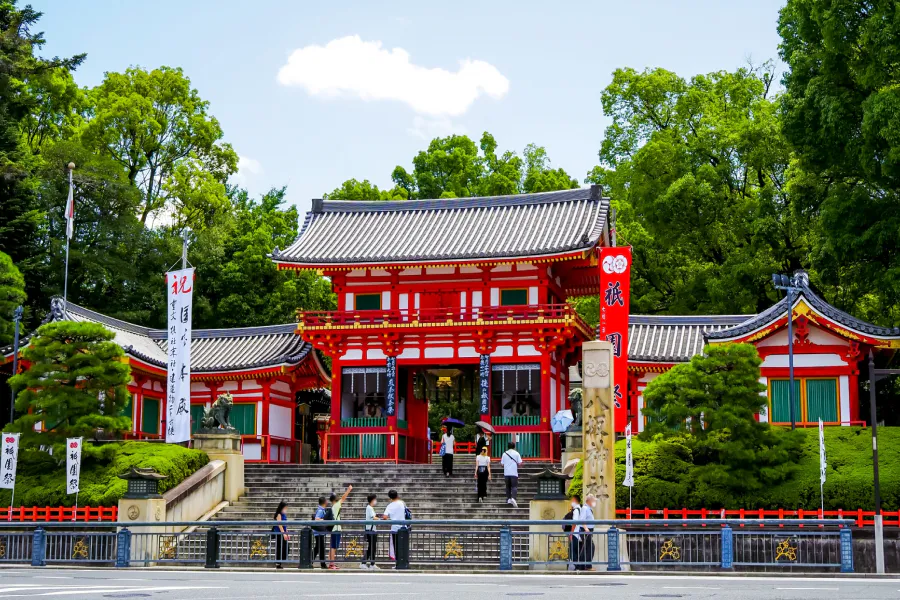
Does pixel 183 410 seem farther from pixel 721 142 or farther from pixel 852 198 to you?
pixel 721 142

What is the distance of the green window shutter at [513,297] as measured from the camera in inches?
1527

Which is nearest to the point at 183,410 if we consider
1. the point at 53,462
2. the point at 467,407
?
the point at 53,462

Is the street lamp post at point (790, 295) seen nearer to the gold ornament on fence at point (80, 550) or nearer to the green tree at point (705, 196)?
the green tree at point (705, 196)

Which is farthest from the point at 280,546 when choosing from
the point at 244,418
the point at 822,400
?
the point at 822,400

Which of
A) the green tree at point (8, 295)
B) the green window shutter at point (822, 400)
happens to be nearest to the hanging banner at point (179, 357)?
the green tree at point (8, 295)

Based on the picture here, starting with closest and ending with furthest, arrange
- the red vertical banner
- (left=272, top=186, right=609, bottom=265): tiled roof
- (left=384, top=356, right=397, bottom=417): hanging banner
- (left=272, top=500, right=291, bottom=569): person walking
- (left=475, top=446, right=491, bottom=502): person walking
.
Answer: (left=272, top=500, right=291, bottom=569): person walking
(left=475, top=446, right=491, bottom=502): person walking
the red vertical banner
(left=384, top=356, right=397, bottom=417): hanging banner
(left=272, top=186, right=609, bottom=265): tiled roof

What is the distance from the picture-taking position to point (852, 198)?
30.5 m

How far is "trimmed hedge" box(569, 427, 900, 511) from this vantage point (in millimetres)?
25094

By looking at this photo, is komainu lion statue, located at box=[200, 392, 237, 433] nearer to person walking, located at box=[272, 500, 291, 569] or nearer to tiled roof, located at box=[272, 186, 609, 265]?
tiled roof, located at box=[272, 186, 609, 265]

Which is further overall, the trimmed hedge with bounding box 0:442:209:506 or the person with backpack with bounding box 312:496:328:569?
the trimmed hedge with bounding box 0:442:209:506

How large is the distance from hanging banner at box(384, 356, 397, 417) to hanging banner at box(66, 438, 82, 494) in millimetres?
12663

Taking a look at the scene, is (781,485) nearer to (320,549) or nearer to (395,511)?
(395,511)

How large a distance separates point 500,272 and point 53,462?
16.0m

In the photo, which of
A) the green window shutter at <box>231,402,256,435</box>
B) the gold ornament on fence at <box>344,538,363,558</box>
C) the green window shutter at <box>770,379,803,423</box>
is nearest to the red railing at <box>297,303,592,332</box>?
the green window shutter at <box>231,402,256,435</box>
